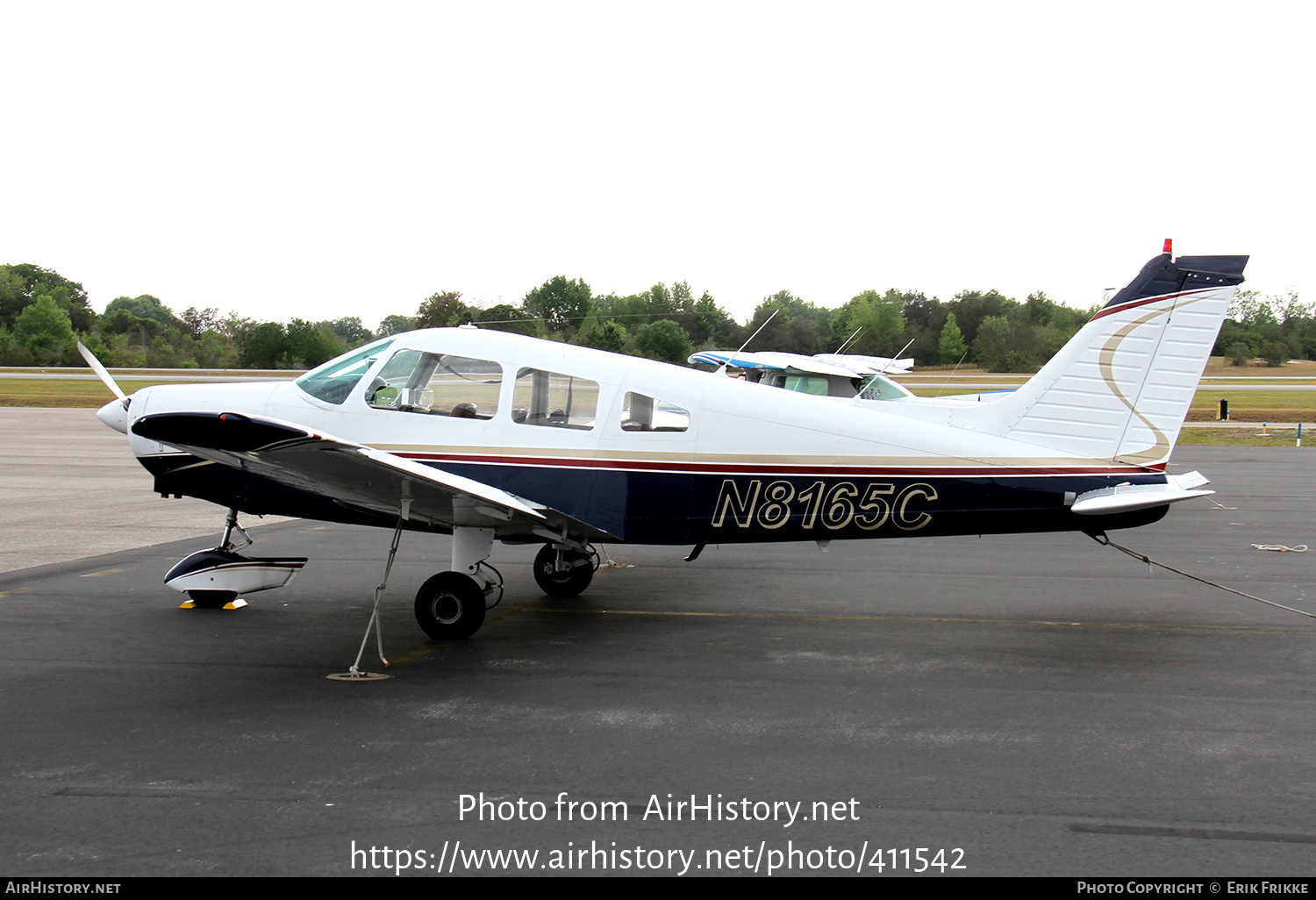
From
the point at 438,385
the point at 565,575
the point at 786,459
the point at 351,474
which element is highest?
the point at 438,385

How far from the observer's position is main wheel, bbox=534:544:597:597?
930 centimetres

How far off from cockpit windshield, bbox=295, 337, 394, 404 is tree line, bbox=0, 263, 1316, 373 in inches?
1494

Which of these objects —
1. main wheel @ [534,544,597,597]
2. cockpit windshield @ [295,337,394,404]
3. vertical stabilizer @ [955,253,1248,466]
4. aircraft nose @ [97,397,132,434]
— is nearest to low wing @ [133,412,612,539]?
cockpit windshield @ [295,337,394,404]

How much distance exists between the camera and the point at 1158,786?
4801mm

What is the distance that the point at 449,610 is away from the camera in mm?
7664

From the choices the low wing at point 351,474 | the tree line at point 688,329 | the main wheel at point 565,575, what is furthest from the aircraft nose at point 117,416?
the tree line at point 688,329

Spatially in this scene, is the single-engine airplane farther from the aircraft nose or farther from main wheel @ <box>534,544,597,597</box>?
main wheel @ <box>534,544,597,597</box>

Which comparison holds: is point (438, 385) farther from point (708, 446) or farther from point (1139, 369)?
point (1139, 369)

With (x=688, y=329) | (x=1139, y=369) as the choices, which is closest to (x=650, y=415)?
(x=1139, y=369)

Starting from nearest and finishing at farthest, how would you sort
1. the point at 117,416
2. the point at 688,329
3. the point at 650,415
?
the point at 650,415
the point at 117,416
the point at 688,329

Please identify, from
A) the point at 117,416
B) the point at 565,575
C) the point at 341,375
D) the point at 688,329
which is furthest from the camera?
the point at 688,329

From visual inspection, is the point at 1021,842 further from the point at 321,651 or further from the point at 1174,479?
the point at 321,651

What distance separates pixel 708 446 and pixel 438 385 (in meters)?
2.28

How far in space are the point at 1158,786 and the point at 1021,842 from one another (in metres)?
1.09
